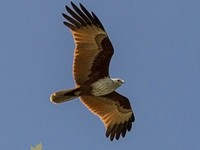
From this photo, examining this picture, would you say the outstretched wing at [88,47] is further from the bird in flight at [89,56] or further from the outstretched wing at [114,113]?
the outstretched wing at [114,113]

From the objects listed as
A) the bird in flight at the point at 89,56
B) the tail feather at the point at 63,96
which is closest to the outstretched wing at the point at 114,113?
the bird in flight at the point at 89,56

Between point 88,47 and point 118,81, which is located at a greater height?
point 88,47

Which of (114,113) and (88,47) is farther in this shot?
(114,113)

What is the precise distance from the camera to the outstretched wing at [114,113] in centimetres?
1187

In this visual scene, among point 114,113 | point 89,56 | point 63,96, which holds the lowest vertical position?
point 114,113

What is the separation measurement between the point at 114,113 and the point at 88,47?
253cm

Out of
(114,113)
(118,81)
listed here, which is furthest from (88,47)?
(114,113)

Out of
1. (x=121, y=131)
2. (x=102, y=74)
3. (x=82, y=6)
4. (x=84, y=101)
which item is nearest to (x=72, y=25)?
(x=82, y=6)

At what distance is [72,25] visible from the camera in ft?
34.1

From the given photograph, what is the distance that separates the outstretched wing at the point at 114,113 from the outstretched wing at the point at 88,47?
53.4 inches

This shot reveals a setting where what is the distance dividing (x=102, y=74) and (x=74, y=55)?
0.87m

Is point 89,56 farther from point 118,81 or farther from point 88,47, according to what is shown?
point 118,81

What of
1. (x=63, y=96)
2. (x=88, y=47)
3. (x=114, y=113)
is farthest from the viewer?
(x=114, y=113)

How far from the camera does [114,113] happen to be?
478 inches
